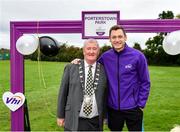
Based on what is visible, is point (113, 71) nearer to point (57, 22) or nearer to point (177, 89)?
point (57, 22)

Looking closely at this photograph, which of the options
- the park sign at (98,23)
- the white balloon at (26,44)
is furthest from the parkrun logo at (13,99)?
the park sign at (98,23)

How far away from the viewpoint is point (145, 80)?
12.2 ft

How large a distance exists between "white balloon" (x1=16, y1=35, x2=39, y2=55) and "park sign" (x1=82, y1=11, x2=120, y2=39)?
0.58m

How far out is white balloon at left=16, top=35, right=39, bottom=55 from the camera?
4.61 meters

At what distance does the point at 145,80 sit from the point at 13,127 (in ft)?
6.25

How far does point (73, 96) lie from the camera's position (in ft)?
12.0

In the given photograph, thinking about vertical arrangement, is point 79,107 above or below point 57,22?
below

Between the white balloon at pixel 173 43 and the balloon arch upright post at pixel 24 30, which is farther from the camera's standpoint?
the balloon arch upright post at pixel 24 30

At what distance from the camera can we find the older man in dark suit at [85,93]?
362cm

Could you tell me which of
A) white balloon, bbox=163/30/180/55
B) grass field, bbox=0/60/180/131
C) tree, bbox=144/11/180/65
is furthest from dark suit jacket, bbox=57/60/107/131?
grass field, bbox=0/60/180/131

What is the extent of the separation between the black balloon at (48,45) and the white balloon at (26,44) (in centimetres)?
9

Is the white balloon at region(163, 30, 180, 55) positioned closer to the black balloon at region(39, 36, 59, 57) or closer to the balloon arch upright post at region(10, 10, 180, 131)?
the balloon arch upright post at region(10, 10, 180, 131)

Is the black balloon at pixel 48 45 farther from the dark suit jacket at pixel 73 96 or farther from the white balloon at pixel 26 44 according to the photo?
the dark suit jacket at pixel 73 96

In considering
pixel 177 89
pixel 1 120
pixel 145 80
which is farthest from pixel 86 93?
pixel 177 89
